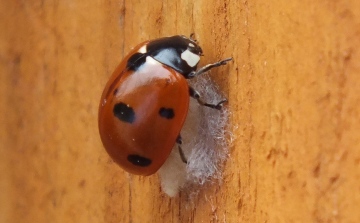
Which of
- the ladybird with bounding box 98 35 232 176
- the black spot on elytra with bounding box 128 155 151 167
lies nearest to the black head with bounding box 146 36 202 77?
the ladybird with bounding box 98 35 232 176

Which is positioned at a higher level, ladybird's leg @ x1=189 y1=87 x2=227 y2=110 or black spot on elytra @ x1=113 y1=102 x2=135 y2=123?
ladybird's leg @ x1=189 y1=87 x2=227 y2=110

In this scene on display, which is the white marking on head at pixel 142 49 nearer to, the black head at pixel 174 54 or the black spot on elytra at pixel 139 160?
the black head at pixel 174 54

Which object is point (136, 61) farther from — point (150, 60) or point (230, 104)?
point (230, 104)

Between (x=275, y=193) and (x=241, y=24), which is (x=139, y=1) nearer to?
(x=241, y=24)

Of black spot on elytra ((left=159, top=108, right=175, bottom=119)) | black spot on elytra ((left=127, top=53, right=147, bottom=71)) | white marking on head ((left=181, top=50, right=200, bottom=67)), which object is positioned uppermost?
white marking on head ((left=181, top=50, right=200, bottom=67))

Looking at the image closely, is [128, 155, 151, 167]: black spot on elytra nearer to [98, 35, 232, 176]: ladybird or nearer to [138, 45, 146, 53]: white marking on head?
[98, 35, 232, 176]: ladybird

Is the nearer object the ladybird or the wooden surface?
the wooden surface
